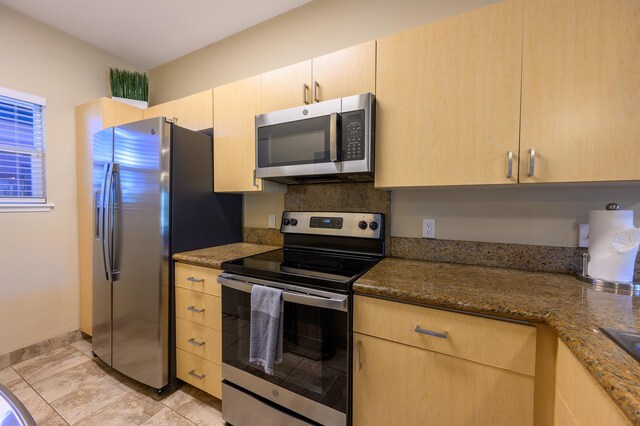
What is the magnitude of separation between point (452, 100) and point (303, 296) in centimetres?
114

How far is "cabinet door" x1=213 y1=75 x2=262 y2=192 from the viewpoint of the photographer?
1.81 meters

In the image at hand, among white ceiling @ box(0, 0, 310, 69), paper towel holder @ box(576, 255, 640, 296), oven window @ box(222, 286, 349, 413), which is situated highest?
white ceiling @ box(0, 0, 310, 69)

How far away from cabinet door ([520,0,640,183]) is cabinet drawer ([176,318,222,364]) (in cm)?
182

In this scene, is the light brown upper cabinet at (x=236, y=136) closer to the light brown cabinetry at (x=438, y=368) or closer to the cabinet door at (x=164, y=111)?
the cabinet door at (x=164, y=111)

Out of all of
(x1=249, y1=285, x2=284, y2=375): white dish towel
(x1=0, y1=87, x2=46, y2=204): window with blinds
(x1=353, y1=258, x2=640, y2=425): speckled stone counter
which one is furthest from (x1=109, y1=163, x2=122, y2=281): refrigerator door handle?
(x1=353, y1=258, x2=640, y2=425): speckled stone counter

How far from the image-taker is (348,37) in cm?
185

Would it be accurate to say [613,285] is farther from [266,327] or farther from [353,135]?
[266,327]

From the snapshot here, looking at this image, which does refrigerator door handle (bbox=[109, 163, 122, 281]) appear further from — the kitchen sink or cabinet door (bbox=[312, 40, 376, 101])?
the kitchen sink

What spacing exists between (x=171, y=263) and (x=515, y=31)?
2.17m

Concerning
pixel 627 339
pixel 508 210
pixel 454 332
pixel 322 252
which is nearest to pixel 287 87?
pixel 322 252

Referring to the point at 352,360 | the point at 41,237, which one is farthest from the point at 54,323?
the point at 352,360

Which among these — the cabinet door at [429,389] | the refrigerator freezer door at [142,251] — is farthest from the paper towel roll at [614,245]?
the refrigerator freezer door at [142,251]

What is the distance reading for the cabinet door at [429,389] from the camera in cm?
91

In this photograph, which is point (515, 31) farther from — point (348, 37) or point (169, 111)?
point (169, 111)
